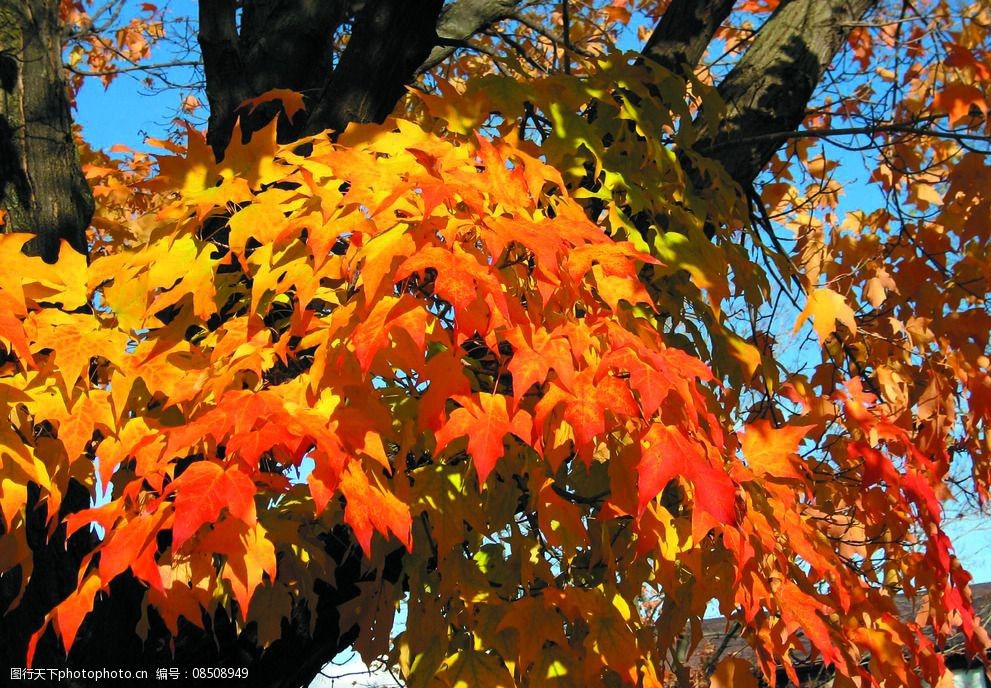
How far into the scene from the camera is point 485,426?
5.92ft

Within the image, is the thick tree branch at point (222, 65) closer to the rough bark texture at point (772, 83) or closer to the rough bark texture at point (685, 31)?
the rough bark texture at point (685, 31)

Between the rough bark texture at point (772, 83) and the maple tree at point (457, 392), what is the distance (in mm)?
12

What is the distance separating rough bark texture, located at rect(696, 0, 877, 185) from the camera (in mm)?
3289

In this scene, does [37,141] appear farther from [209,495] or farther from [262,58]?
[209,495]

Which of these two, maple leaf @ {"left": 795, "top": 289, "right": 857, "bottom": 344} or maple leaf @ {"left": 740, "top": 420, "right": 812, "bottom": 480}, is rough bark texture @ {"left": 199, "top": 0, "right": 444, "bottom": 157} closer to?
maple leaf @ {"left": 795, "top": 289, "right": 857, "bottom": 344}

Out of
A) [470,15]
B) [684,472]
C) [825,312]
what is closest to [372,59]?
[470,15]

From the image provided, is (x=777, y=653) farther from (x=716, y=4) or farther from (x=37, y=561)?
(x=716, y=4)

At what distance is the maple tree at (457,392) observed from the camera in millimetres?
1792

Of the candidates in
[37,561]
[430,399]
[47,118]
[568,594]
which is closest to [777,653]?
[568,594]

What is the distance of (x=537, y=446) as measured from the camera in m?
1.77

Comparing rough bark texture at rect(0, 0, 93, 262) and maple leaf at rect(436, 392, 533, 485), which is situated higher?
rough bark texture at rect(0, 0, 93, 262)

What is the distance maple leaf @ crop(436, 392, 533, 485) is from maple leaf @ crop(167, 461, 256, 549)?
1.17ft

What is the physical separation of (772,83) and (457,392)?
2128mm

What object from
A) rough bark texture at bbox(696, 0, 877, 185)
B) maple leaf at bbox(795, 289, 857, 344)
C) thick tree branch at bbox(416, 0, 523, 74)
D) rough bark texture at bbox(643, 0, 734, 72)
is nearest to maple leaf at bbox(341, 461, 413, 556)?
maple leaf at bbox(795, 289, 857, 344)
